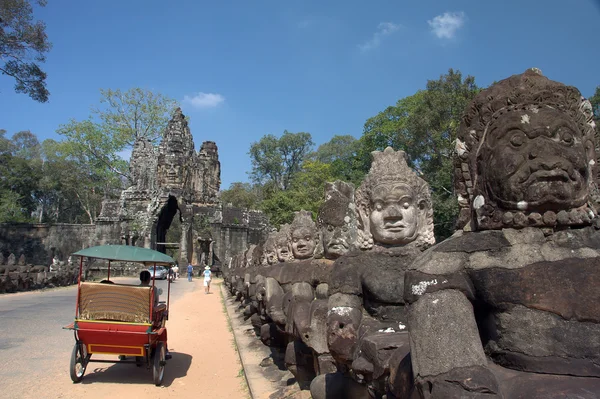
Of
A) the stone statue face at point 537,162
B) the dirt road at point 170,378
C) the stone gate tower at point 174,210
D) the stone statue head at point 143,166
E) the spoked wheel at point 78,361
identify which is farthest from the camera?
the stone statue head at point 143,166

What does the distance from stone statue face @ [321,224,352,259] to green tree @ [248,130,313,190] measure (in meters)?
48.7

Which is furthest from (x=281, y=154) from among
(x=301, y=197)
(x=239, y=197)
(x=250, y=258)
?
(x=250, y=258)

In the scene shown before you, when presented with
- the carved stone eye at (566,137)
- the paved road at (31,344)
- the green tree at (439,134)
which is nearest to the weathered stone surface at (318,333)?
the carved stone eye at (566,137)

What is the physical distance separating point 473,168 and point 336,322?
140 centimetres

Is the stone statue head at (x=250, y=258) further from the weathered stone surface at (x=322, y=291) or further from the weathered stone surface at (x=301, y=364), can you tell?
the weathered stone surface at (x=301, y=364)

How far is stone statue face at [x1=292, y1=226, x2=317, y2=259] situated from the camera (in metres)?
6.41

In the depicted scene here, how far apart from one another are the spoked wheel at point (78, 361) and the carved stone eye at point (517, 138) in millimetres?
5811

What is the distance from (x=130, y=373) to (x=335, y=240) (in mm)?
3821

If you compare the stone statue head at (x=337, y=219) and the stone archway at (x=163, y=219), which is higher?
the stone archway at (x=163, y=219)

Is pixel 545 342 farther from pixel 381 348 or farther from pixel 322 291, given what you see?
pixel 322 291

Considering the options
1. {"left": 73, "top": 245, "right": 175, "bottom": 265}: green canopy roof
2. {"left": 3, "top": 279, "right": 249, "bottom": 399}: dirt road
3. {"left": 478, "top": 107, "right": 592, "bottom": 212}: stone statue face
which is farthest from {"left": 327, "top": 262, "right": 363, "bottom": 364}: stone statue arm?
{"left": 73, "top": 245, "right": 175, "bottom": 265}: green canopy roof

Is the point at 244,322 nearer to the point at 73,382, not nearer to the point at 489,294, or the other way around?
the point at 73,382

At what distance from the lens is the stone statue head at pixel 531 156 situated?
215 cm

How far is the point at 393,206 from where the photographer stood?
3.67 m
